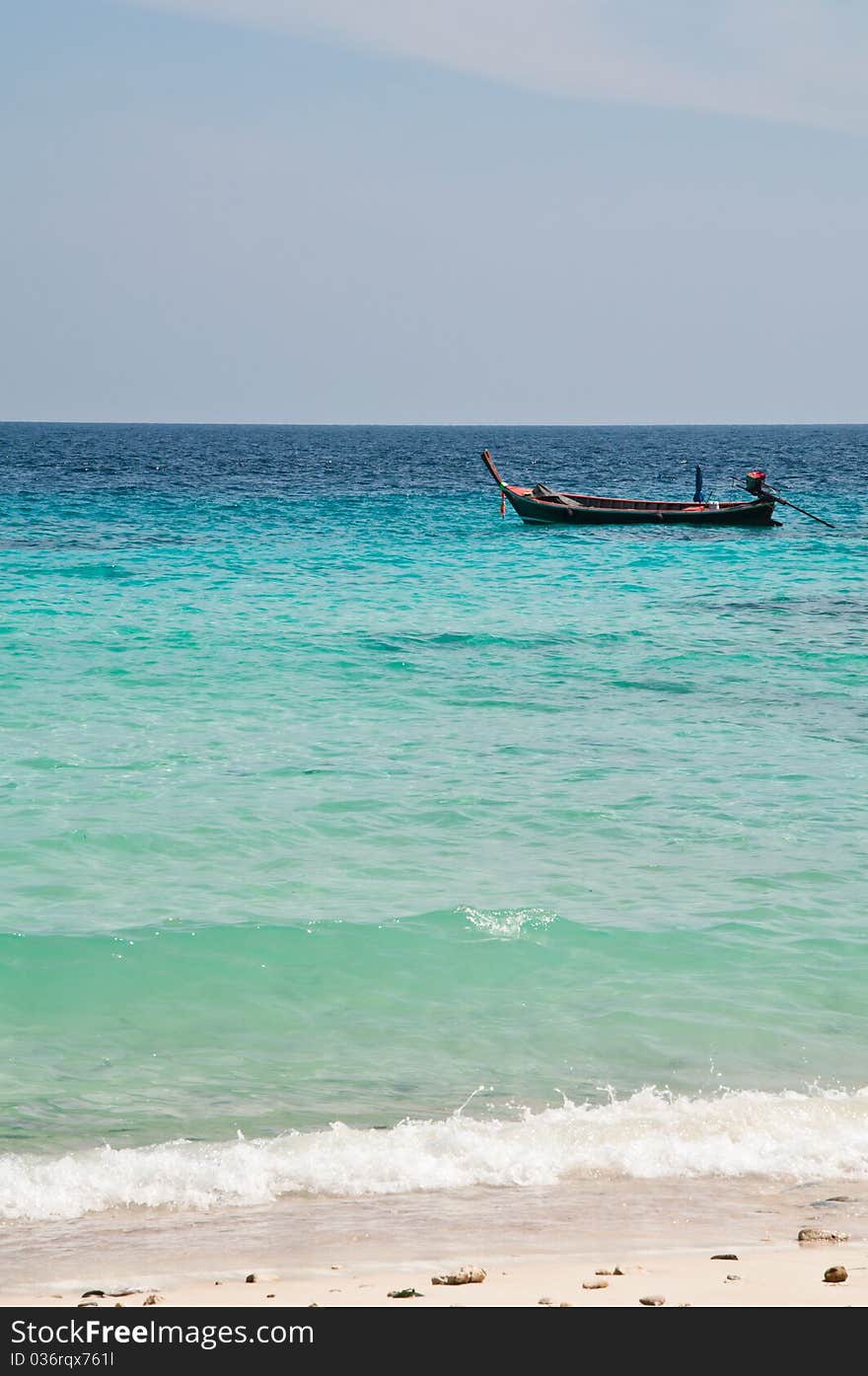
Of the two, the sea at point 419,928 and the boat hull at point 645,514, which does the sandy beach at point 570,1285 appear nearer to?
the sea at point 419,928

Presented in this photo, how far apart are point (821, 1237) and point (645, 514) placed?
37.0 meters

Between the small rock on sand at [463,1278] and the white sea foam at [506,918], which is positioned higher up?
the small rock on sand at [463,1278]

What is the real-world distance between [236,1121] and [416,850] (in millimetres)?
4215

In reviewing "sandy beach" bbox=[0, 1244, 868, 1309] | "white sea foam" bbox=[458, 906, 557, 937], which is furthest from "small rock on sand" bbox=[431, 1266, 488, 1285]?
"white sea foam" bbox=[458, 906, 557, 937]

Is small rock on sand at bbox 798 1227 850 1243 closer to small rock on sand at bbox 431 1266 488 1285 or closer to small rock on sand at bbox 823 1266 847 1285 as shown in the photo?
small rock on sand at bbox 823 1266 847 1285

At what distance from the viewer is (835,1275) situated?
4.36m

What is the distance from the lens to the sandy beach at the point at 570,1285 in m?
4.23

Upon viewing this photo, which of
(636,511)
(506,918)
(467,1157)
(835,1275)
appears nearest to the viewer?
(835,1275)

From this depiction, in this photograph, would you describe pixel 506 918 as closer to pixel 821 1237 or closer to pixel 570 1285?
pixel 821 1237

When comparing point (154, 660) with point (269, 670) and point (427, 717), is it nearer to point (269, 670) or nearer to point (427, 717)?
point (269, 670)

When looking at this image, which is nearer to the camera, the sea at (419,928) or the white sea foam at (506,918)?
the sea at (419,928)

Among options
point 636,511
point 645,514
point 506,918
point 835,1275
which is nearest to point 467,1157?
point 835,1275

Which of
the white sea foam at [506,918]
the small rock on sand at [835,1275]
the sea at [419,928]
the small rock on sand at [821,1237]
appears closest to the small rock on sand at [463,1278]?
the sea at [419,928]

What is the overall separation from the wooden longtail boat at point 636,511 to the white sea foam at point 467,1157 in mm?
35463
